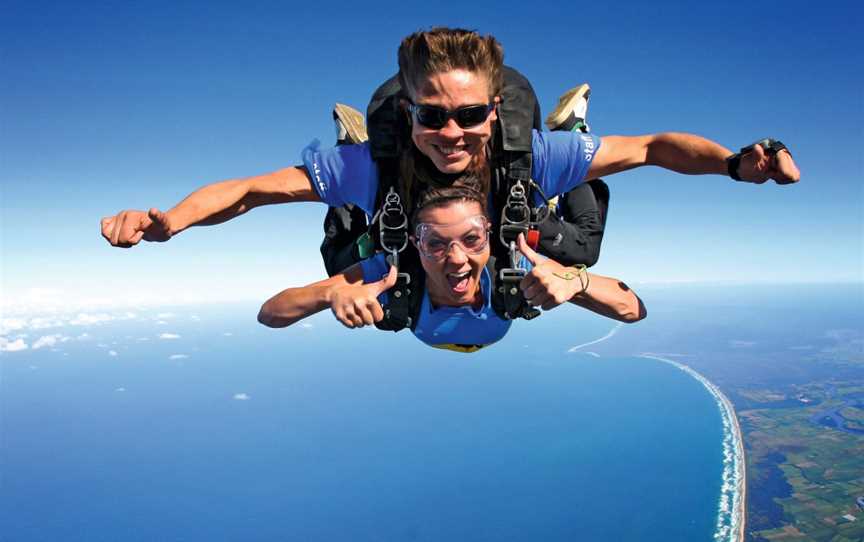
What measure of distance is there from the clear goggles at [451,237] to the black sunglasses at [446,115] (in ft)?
2.08

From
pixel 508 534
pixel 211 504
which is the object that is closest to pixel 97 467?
pixel 211 504

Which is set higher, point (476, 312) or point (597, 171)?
point (597, 171)

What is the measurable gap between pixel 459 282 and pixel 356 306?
92 centimetres

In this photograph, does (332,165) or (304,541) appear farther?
(304,541)

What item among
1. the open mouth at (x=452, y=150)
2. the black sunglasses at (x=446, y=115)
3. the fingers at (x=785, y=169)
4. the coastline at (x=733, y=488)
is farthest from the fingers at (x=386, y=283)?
the coastline at (x=733, y=488)

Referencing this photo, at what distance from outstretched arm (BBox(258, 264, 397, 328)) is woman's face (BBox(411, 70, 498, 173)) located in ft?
2.67

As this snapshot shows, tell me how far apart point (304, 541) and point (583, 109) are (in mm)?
81035

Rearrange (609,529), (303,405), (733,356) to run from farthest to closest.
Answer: (733,356)
(303,405)
(609,529)

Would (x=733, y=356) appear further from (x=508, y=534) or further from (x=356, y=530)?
(x=356, y=530)

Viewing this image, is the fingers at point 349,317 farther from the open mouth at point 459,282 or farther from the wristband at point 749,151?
the wristband at point 749,151

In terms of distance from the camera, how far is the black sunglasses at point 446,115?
2650 millimetres

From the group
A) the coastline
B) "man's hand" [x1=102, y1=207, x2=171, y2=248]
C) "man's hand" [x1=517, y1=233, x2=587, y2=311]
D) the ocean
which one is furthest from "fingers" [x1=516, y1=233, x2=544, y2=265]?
the coastline

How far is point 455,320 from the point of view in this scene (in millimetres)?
3436

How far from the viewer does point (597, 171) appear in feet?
10.0
